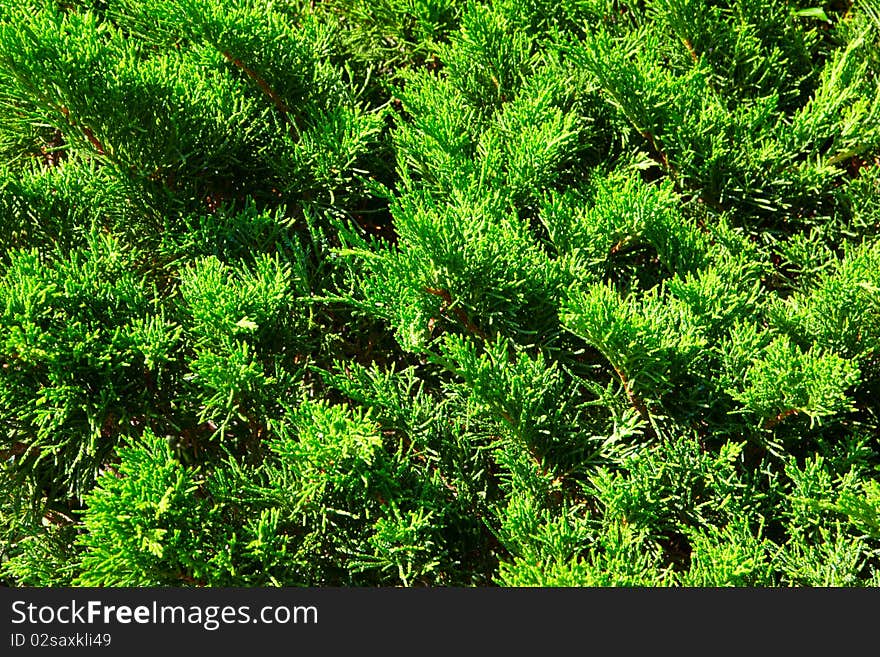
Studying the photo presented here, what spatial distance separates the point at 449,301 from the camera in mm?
1453

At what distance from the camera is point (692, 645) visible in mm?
1291

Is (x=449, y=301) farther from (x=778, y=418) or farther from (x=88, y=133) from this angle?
(x=88, y=133)

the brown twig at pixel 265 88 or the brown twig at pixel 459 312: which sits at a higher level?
the brown twig at pixel 265 88

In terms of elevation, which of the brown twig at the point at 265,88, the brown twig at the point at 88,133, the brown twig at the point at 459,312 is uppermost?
the brown twig at the point at 265,88

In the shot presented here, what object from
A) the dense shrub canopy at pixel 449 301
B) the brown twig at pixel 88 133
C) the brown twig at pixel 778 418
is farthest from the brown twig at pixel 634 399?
the brown twig at pixel 88 133

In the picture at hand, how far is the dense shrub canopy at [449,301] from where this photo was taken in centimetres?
135

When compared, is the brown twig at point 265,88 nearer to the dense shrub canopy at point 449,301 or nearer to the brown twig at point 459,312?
the dense shrub canopy at point 449,301

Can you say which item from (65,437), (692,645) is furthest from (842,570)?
(65,437)

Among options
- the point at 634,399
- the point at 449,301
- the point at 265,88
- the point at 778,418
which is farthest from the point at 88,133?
the point at 778,418

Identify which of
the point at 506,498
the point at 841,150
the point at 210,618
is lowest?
the point at 210,618

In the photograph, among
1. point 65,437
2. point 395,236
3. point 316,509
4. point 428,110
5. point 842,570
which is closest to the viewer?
point 842,570

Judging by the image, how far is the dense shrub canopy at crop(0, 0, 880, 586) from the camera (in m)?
1.35

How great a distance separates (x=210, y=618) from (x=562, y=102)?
1.33 m

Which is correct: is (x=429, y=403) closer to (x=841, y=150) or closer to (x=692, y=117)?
(x=692, y=117)
